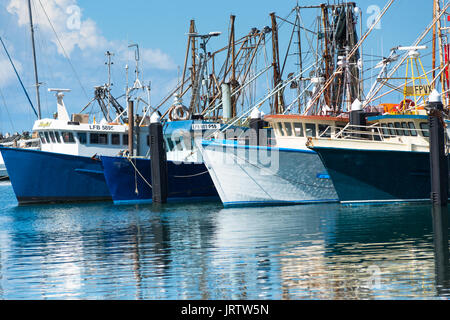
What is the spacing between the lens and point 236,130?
35281mm

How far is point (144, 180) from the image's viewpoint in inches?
1342

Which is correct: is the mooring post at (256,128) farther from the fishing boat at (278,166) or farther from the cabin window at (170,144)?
the cabin window at (170,144)

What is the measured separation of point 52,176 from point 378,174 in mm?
17139

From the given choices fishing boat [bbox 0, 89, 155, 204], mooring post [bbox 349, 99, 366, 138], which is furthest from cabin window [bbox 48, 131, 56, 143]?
mooring post [bbox 349, 99, 366, 138]

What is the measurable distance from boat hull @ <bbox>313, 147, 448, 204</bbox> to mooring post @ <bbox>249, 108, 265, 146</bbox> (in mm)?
4337

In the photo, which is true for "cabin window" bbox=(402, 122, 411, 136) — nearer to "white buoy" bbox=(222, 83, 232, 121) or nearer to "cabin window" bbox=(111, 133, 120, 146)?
"white buoy" bbox=(222, 83, 232, 121)

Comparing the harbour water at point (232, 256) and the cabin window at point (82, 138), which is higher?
the cabin window at point (82, 138)

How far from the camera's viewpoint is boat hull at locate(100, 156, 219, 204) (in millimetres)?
33469

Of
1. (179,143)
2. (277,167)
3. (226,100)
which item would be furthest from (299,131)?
(179,143)

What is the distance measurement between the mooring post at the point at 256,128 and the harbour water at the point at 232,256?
182 inches

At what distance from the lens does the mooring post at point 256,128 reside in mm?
29828

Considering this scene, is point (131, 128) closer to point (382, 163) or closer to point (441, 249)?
point (382, 163)

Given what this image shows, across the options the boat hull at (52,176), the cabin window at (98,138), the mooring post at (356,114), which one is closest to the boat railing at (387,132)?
the mooring post at (356,114)

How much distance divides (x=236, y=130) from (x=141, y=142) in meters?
5.82
